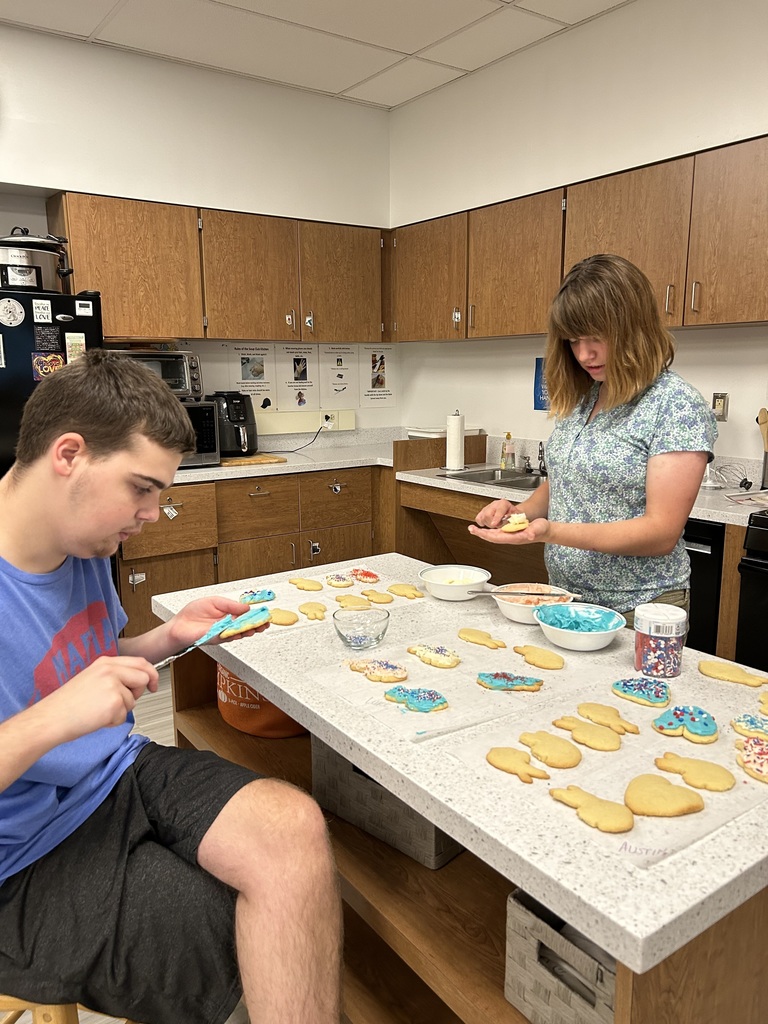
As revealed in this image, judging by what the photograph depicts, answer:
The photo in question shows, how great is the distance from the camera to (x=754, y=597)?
2.49 metres

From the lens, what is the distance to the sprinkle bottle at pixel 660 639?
1.35 m

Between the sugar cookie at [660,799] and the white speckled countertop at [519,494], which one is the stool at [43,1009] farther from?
the white speckled countertop at [519,494]

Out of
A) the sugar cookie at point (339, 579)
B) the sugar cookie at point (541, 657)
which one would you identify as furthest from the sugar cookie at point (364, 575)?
the sugar cookie at point (541, 657)

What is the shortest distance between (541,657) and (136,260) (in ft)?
9.74

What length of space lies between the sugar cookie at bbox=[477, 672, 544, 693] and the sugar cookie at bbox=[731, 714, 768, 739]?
1.03 feet

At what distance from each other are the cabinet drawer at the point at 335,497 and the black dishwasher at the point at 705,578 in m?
1.87

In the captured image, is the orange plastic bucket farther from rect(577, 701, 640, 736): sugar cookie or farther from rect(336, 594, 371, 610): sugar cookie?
rect(577, 701, 640, 736): sugar cookie

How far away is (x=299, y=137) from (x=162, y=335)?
1.39 m

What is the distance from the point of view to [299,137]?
13.7 feet

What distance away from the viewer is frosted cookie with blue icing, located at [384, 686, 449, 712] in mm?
1258

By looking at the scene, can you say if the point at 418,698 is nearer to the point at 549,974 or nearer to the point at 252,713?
the point at 549,974

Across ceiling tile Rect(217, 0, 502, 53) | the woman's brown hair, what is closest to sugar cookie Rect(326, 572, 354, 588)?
the woman's brown hair

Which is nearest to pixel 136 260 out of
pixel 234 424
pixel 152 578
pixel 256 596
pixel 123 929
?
pixel 234 424

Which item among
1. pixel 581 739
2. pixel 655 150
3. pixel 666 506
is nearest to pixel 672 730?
pixel 581 739
